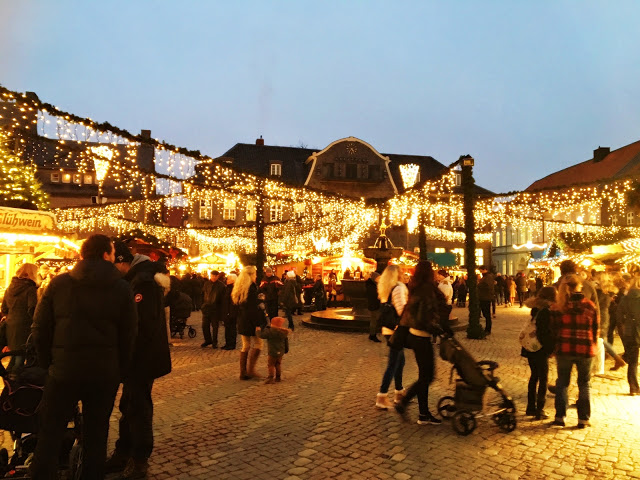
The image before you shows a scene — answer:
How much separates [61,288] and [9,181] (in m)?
10.6

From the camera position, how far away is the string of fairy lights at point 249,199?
11.6 meters

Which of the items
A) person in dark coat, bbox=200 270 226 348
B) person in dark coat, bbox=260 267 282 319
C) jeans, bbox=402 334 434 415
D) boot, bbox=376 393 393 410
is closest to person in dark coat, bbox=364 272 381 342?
person in dark coat, bbox=200 270 226 348

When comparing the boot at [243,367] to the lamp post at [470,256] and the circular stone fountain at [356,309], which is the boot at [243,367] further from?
the circular stone fountain at [356,309]

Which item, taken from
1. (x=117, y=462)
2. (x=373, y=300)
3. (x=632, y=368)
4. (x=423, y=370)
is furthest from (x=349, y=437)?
(x=373, y=300)

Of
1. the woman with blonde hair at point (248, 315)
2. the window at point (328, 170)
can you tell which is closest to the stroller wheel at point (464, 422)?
the woman with blonde hair at point (248, 315)

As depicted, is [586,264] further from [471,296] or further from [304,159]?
[304,159]

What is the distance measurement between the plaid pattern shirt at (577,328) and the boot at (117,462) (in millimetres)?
4656

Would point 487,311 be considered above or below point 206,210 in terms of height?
below

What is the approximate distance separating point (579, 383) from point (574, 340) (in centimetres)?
51

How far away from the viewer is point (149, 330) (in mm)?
4188

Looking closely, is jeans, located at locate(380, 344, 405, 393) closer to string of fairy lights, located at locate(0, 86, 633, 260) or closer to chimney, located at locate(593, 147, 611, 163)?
string of fairy lights, located at locate(0, 86, 633, 260)

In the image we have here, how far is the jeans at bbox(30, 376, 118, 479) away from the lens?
3.24 metres

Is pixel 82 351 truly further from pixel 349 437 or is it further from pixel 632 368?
pixel 632 368

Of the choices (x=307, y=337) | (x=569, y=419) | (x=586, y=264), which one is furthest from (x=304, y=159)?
(x=569, y=419)
